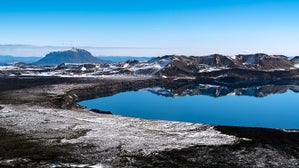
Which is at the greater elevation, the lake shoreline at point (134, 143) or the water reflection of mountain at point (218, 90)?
the lake shoreline at point (134, 143)

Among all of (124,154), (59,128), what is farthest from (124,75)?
(124,154)

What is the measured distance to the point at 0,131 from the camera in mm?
45469

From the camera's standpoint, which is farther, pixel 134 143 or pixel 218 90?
pixel 218 90

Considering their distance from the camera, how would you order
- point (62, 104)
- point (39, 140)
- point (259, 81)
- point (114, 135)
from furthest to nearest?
point (259, 81) → point (62, 104) → point (114, 135) → point (39, 140)

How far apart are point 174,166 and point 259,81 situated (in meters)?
139

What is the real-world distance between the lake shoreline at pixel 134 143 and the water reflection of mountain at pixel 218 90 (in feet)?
218

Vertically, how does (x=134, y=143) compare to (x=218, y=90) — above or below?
above

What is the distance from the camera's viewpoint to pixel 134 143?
1548 inches

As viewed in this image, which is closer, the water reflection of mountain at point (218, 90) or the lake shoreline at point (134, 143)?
the lake shoreline at point (134, 143)

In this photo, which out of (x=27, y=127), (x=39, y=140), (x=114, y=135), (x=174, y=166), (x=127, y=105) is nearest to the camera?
(x=174, y=166)

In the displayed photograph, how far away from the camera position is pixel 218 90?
129 metres

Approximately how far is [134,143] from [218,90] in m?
93.2

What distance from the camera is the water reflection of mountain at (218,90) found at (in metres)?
119

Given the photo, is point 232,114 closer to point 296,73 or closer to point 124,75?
point 124,75
